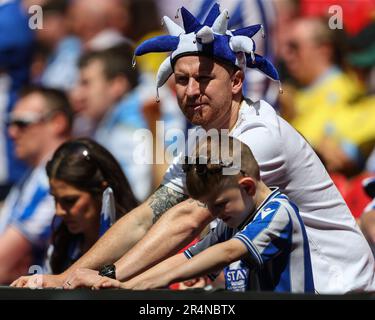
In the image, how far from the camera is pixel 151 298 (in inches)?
112

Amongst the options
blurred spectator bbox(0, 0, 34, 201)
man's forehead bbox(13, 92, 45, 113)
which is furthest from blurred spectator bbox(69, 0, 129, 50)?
man's forehead bbox(13, 92, 45, 113)

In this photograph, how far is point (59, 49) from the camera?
22.2ft

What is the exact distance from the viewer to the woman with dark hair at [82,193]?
4.87 m

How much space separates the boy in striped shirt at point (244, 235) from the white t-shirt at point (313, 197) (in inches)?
11.8

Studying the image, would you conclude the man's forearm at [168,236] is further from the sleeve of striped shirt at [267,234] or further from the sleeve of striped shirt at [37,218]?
the sleeve of striped shirt at [37,218]

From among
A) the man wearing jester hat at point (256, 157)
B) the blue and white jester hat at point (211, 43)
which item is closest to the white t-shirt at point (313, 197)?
the man wearing jester hat at point (256, 157)

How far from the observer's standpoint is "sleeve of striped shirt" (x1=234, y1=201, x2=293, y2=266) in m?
3.05

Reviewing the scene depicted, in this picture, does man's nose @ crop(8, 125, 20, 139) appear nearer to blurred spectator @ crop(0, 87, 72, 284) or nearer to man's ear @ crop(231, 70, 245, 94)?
blurred spectator @ crop(0, 87, 72, 284)

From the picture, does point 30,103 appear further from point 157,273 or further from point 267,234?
point 267,234

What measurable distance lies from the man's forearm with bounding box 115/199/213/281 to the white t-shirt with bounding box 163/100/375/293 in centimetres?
29

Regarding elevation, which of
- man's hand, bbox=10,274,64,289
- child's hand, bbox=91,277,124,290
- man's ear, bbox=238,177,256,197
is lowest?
man's hand, bbox=10,274,64,289

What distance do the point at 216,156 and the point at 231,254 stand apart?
0.32m

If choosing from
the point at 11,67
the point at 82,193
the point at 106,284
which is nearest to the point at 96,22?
the point at 11,67

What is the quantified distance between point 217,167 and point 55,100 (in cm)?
381
